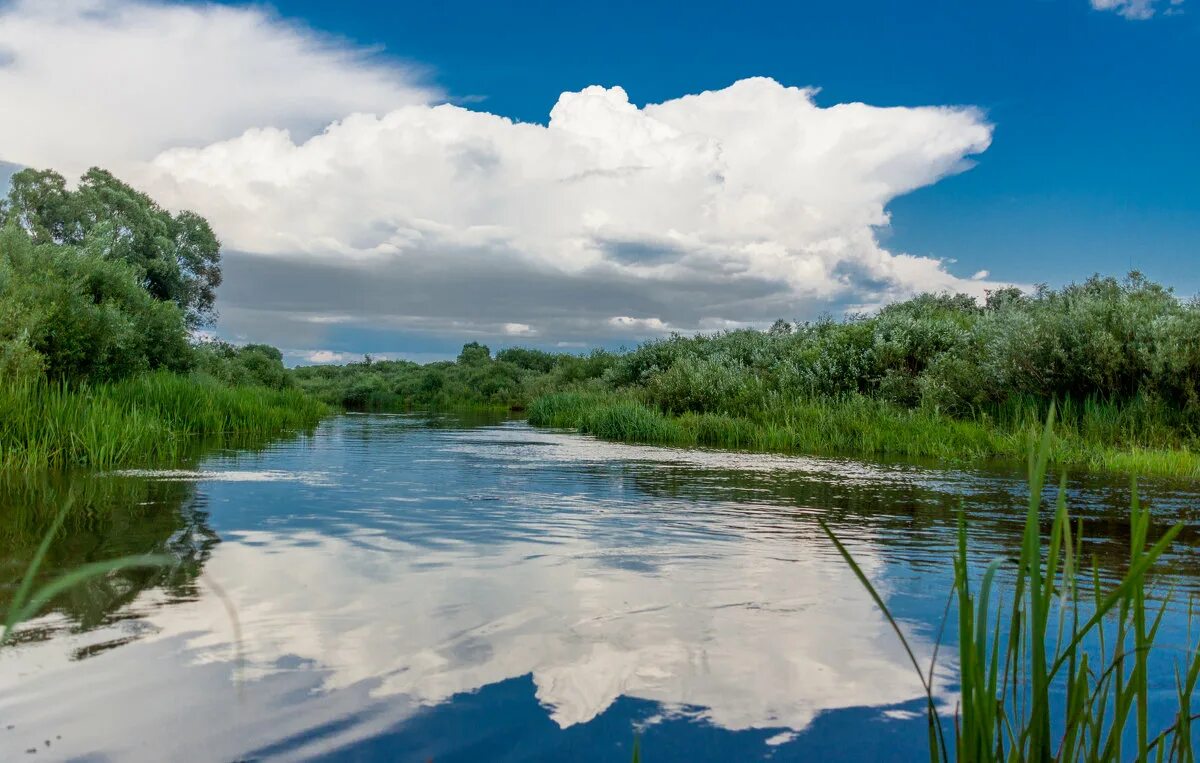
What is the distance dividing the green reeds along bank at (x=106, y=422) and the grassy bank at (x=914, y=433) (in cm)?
1167

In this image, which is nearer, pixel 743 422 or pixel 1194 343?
pixel 1194 343

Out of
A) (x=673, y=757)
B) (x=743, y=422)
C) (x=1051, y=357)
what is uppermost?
(x=1051, y=357)

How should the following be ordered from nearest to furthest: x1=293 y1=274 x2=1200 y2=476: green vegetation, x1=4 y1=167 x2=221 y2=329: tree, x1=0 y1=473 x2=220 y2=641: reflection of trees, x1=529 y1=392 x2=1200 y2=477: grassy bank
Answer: x1=0 y1=473 x2=220 y2=641: reflection of trees → x1=529 y1=392 x2=1200 y2=477: grassy bank → x1=293 y1=274 x2=1200 y2=476: green vegetation → x1=4 y1=167 x2=221 y2=329: tree

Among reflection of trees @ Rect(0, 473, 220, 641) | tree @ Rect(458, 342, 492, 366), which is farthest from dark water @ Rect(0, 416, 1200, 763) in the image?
tree @ Rect(458, 342, 492, 366)

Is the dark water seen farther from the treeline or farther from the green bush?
the green bush

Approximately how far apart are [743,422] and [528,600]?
17.3m

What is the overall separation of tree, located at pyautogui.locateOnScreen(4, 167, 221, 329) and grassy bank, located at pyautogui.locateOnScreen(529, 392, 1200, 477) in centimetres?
2685

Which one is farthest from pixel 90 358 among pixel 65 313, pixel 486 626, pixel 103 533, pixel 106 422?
pixel 486 626

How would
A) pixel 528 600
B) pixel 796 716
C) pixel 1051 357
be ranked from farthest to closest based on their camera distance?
1. pixel 1051 357
2. pixel 528 600
3. pixel 796 716

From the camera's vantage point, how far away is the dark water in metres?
3.48

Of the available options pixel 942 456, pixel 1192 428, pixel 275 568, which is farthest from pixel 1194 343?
pixel 275 568

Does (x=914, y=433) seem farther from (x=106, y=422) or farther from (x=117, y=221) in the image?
(x=117, y=221)

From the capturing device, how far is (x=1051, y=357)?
731 inches

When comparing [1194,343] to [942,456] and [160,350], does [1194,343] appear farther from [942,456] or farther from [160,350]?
[160,350]
